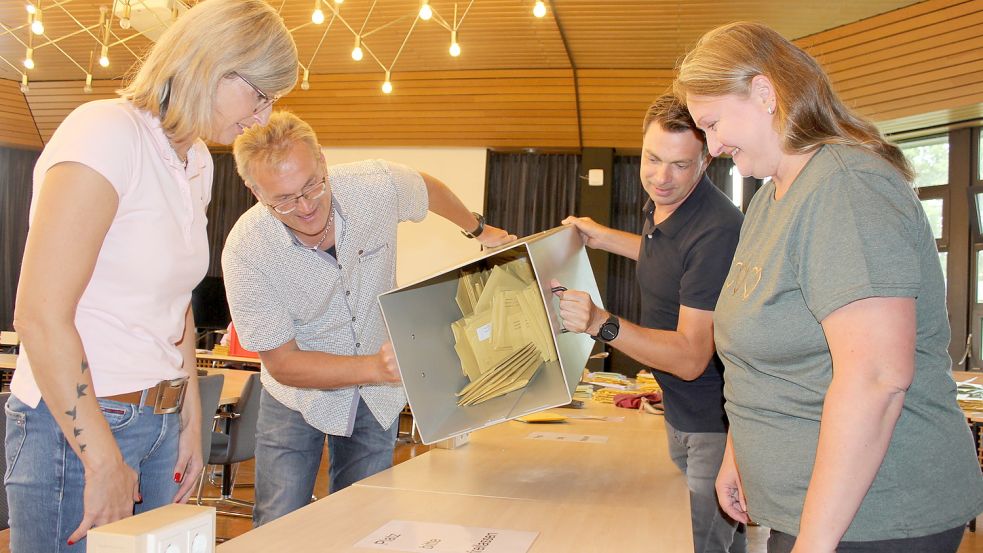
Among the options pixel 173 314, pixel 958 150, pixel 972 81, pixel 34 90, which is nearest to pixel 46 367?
pixel 173 314

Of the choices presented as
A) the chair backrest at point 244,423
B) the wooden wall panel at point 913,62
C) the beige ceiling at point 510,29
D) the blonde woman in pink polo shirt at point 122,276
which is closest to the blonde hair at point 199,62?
the blonde woman in pink polo shirt at point 122,276

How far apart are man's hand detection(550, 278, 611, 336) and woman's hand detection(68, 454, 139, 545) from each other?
0.93 m

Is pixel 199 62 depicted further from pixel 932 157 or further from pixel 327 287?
pixel 932 157

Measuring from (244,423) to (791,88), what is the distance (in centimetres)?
367

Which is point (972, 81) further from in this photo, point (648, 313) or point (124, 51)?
point (124, 51)

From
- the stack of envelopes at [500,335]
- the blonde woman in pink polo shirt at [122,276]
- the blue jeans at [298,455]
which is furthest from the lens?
the blue jeans at [298,455]

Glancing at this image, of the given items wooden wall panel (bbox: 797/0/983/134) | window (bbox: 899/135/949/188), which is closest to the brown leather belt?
wooden wall panel (bbox: 797/0/983/134)

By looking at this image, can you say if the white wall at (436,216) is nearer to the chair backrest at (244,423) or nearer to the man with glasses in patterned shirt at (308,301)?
the chair backrest at (244,423)

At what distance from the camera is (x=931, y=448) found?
1200mm

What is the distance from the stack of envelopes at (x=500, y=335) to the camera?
1911mm

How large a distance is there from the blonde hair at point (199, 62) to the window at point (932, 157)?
25.2 ft

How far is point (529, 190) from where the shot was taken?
9.54 metres

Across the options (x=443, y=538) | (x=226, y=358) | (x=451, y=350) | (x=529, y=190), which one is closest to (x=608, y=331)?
(x=451, y=350)

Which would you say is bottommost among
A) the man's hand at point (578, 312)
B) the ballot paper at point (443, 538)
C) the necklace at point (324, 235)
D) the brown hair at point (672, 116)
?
the ballot paper at point (443, 538)
